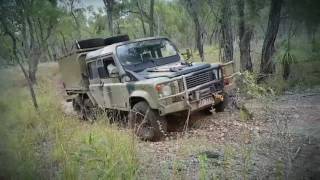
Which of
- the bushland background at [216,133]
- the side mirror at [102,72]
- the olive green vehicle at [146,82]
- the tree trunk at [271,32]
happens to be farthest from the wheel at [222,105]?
the tree trunk at [271,32]

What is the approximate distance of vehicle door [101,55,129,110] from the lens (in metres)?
6.78

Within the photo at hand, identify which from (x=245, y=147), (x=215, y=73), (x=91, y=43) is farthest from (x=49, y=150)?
(x=91, y=43)

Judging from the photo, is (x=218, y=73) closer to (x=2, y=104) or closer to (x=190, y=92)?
(x=190, y=92)

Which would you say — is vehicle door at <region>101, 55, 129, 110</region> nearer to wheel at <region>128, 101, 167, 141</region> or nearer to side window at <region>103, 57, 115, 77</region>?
side window at <region>103, 57, 115, 77</region>

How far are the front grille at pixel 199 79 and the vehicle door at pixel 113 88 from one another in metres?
1.19

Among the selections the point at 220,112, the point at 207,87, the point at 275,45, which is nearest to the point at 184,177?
the point at 275,45

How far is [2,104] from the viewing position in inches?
114

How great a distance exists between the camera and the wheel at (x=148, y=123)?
610 centimetres

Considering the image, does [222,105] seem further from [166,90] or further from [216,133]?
[166,90]

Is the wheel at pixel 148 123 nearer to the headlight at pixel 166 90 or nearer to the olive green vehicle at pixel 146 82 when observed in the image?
the olive green vehicle at pixel 146 82

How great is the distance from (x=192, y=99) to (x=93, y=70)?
271 cm

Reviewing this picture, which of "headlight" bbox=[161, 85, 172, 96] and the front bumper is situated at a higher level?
"headlight" bbox=[161, 85, 172, 96]

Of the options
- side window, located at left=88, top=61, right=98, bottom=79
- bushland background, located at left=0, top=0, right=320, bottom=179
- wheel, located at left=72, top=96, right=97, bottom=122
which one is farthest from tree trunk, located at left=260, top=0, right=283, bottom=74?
wheel, located at left=72, top=96, right=97, bottom=122

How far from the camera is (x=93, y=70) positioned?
791cm
